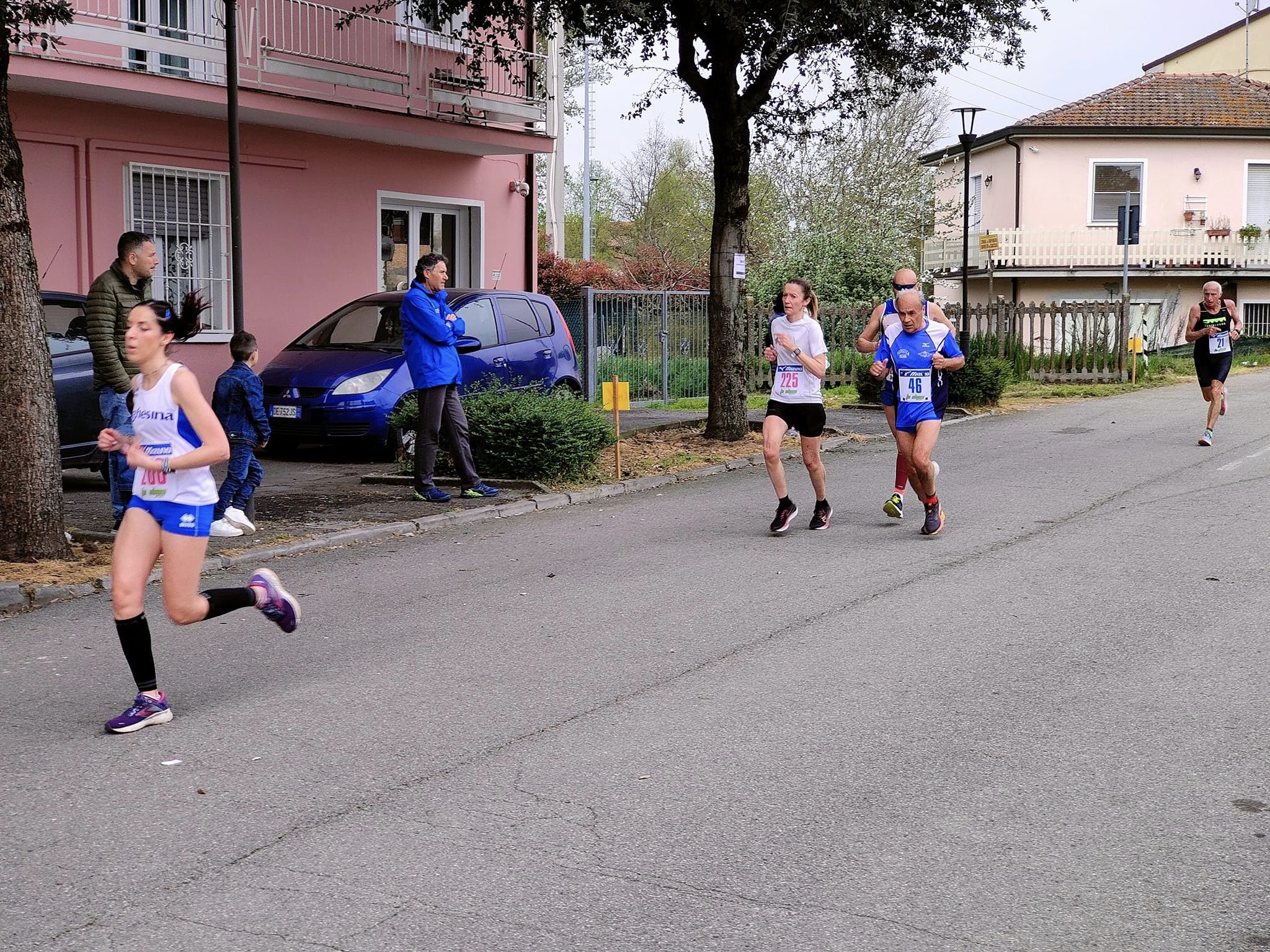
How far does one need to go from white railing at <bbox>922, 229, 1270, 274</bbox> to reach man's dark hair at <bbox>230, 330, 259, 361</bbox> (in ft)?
102

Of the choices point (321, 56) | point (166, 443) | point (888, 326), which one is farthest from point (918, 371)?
point (321, 56)

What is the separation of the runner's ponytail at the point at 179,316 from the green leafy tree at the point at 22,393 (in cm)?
300

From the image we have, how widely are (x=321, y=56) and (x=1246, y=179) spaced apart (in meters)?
29.4

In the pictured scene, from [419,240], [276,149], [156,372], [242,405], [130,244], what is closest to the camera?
[156,372]

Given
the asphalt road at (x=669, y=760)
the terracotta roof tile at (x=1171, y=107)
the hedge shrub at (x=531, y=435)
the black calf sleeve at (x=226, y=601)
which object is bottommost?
the asphalt road at (x=669, y=760)

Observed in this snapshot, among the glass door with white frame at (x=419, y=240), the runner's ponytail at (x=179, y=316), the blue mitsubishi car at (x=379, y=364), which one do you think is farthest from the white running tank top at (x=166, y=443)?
the glass door with white frame at (x=419, y=240)

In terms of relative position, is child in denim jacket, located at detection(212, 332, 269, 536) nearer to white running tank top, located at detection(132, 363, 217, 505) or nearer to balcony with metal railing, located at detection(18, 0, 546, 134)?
white running tank top, located at detection(132, 363, 217, 505)

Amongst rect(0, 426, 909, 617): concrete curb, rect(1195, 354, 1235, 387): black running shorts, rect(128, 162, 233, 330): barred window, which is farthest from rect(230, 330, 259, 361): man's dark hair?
rect(1195, 354, 1235, 387): black running shorts

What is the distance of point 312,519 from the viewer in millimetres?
10703

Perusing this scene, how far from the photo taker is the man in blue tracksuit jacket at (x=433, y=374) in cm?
1135

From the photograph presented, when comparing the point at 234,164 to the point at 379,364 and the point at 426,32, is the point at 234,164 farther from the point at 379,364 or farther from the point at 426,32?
the point at 426,32

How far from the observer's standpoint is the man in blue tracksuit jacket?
11352 millimetres

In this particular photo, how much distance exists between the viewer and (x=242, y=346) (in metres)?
9.84

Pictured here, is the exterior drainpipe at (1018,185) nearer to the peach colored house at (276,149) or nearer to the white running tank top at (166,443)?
the peach colored house at (276,149)
